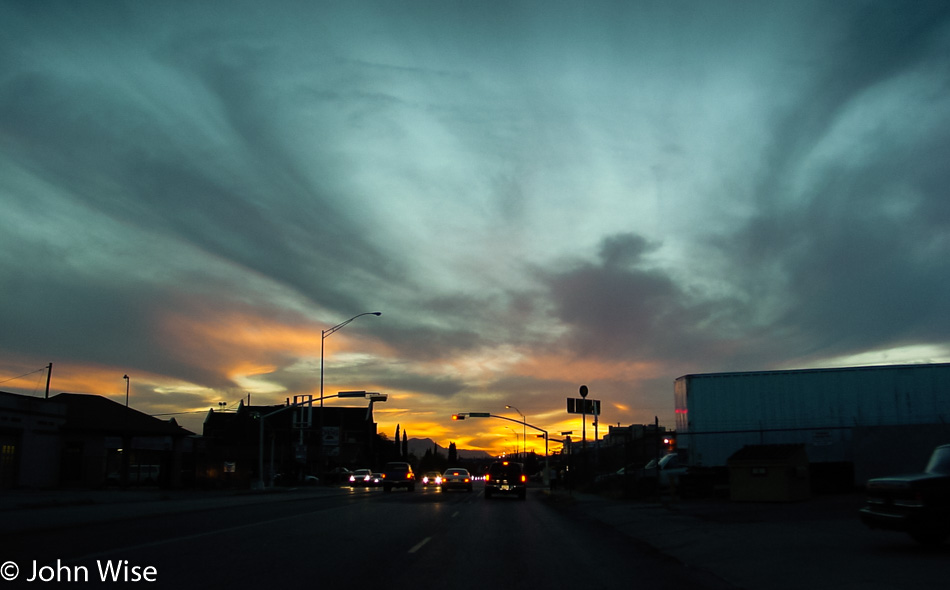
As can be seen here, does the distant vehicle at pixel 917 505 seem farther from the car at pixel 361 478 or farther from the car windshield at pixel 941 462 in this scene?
the car at pixel 361 478

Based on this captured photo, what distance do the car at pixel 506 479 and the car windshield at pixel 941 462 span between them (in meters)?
27.9

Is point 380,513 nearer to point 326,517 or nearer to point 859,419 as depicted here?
point 326,517

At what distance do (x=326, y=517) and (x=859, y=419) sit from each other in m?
22.5

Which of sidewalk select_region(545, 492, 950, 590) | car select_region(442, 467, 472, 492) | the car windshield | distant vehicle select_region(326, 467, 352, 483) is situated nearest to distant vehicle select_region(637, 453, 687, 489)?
sidewalk select_region(545, 492, 950, 590)

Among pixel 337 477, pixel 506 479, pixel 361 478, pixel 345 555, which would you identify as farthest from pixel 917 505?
pixel 337 477

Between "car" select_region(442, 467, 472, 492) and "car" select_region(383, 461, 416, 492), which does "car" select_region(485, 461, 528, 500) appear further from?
"car" select_region(383, 461, 416, 492)

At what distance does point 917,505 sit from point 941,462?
135cm

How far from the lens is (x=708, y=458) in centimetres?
3178

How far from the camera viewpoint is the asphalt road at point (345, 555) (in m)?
9.96

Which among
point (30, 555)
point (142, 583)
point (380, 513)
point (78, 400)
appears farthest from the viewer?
point (78, 400)

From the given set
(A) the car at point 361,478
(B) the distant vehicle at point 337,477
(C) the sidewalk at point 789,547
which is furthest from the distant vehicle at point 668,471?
(B) the distant vehicle at point 337,477

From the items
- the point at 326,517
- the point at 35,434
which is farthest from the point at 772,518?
the point at 35,434

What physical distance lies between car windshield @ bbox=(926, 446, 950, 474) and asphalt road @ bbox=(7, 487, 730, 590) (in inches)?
178

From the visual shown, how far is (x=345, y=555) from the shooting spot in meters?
12.5
